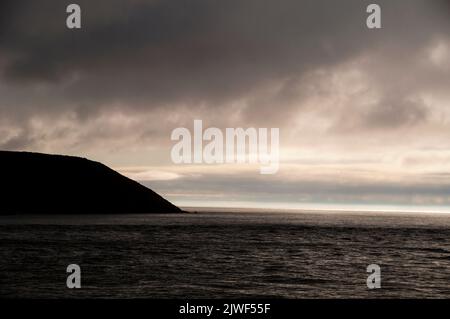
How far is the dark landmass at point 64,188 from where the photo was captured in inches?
6344

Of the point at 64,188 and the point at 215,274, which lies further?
the point at 64,188

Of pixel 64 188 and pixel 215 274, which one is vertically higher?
pixel 64 188

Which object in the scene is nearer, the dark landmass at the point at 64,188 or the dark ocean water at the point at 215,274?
the dark ocean water at the point at 215,274

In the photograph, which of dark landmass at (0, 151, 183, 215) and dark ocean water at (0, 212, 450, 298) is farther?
dark landmass at (0, 151, 183, 215)

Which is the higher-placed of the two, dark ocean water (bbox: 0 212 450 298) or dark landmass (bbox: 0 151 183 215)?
dark landmass (bbox: 0 151 183 215)

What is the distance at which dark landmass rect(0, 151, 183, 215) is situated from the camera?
161125 millimetres

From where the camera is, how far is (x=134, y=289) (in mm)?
24328

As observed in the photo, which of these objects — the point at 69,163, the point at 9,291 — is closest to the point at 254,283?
the point at 9,291

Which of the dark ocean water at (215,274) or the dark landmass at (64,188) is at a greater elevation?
the dark landmass at (64,188)

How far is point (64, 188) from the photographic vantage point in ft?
566
